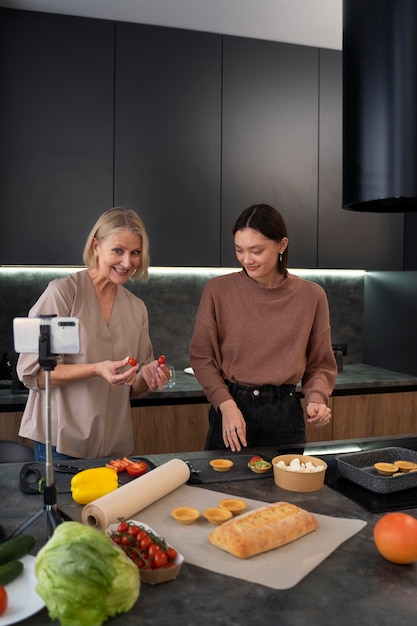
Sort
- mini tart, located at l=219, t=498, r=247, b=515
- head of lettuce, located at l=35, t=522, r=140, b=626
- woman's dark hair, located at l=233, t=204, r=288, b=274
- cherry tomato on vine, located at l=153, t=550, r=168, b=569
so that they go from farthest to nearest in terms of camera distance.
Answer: woman's dark hair, located at l=233, t=204, r=288, b=274
mini tart, located at l=219, t=498, r=247, b=515
cherry tomato on vine, located at l=153, t=550, r=168, b=569
head of lettuce, located at l=35, t=522, r=140, b=626

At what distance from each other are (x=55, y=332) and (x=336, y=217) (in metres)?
2.78

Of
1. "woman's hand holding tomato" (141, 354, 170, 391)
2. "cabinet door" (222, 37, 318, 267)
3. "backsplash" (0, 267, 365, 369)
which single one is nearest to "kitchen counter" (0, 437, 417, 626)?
"woman's hand holding tomato" (141, 354, 170, 391)

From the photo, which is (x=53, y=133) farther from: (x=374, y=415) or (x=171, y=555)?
(x=171, y=555)

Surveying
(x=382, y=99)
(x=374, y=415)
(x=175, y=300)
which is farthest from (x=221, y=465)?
(x=175, y=300)

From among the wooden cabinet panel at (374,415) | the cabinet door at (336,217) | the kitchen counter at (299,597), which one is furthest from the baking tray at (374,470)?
the cabinet door at (336,217)

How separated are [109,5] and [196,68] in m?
0.56

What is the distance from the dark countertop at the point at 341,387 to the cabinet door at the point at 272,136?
716mm

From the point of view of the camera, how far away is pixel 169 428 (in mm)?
3260

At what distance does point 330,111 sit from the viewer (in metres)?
3.78

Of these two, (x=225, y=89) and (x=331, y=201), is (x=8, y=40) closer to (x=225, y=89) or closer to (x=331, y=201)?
(x=225, y=89)

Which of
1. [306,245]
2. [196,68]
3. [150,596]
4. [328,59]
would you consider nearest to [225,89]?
[196,68]

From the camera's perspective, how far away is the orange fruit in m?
1.21

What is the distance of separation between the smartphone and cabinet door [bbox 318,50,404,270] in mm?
2669

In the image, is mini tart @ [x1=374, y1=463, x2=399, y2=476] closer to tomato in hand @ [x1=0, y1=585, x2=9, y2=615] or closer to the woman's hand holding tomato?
the woman's hand holding tomato
